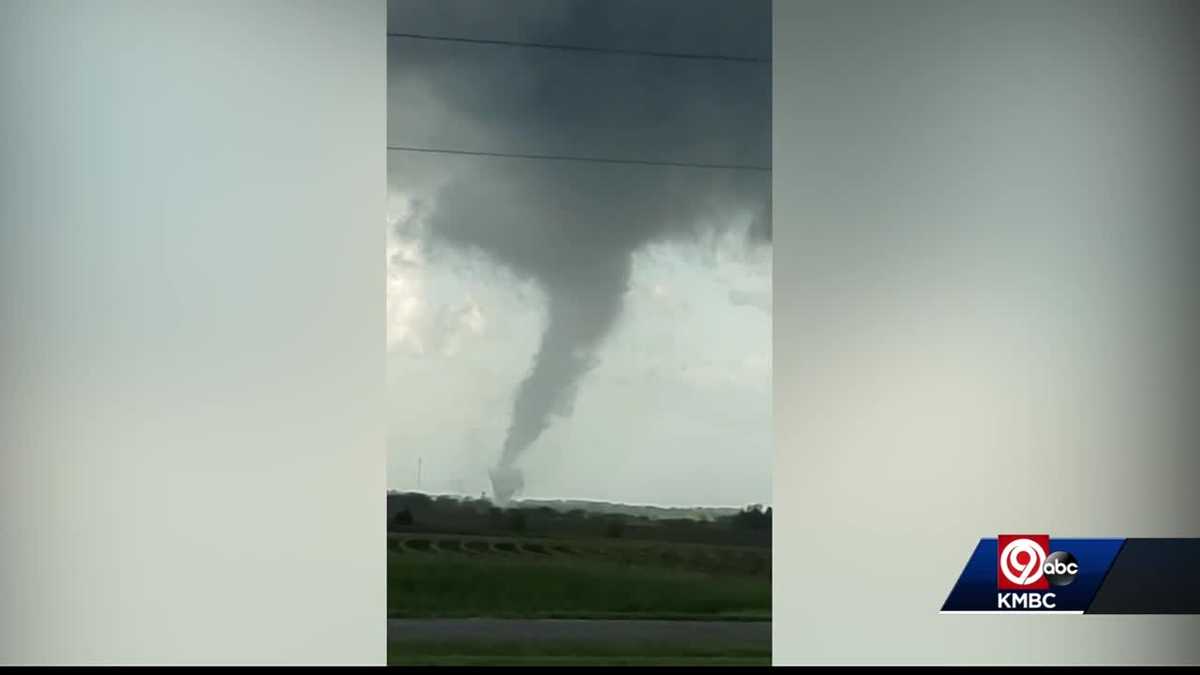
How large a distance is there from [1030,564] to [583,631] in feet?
5.03

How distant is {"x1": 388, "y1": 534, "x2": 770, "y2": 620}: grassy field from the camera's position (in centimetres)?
340

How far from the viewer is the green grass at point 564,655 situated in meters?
3.40

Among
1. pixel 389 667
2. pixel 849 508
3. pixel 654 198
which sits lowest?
pixel 389 667

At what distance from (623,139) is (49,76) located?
1.76 meters

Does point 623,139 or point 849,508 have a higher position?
point 623,139

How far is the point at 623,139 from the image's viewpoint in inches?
140

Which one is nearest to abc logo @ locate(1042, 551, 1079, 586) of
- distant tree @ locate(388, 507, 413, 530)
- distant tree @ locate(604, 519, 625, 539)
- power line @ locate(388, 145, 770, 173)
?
distant tree @ locate(604, 519, 625, 539)

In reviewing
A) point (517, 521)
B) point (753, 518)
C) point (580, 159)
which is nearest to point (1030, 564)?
point (753, 518)

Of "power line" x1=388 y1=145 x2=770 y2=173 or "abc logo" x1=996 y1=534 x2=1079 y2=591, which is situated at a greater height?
"power line" x1=388 y1=145 x2=770 y2=173

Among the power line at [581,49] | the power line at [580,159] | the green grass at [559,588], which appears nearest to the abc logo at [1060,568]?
the green grass at [559,588]

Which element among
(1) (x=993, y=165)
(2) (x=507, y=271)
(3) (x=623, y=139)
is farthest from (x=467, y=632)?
(1) (x=993, y=165)

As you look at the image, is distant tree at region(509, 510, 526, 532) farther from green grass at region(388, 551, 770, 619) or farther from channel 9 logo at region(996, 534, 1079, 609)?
channel 9 logo at region(996, 534, 1079, 609)

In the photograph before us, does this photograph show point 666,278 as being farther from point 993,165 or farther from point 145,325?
point 145,325

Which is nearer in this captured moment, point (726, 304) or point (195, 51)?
point (195, 51)
